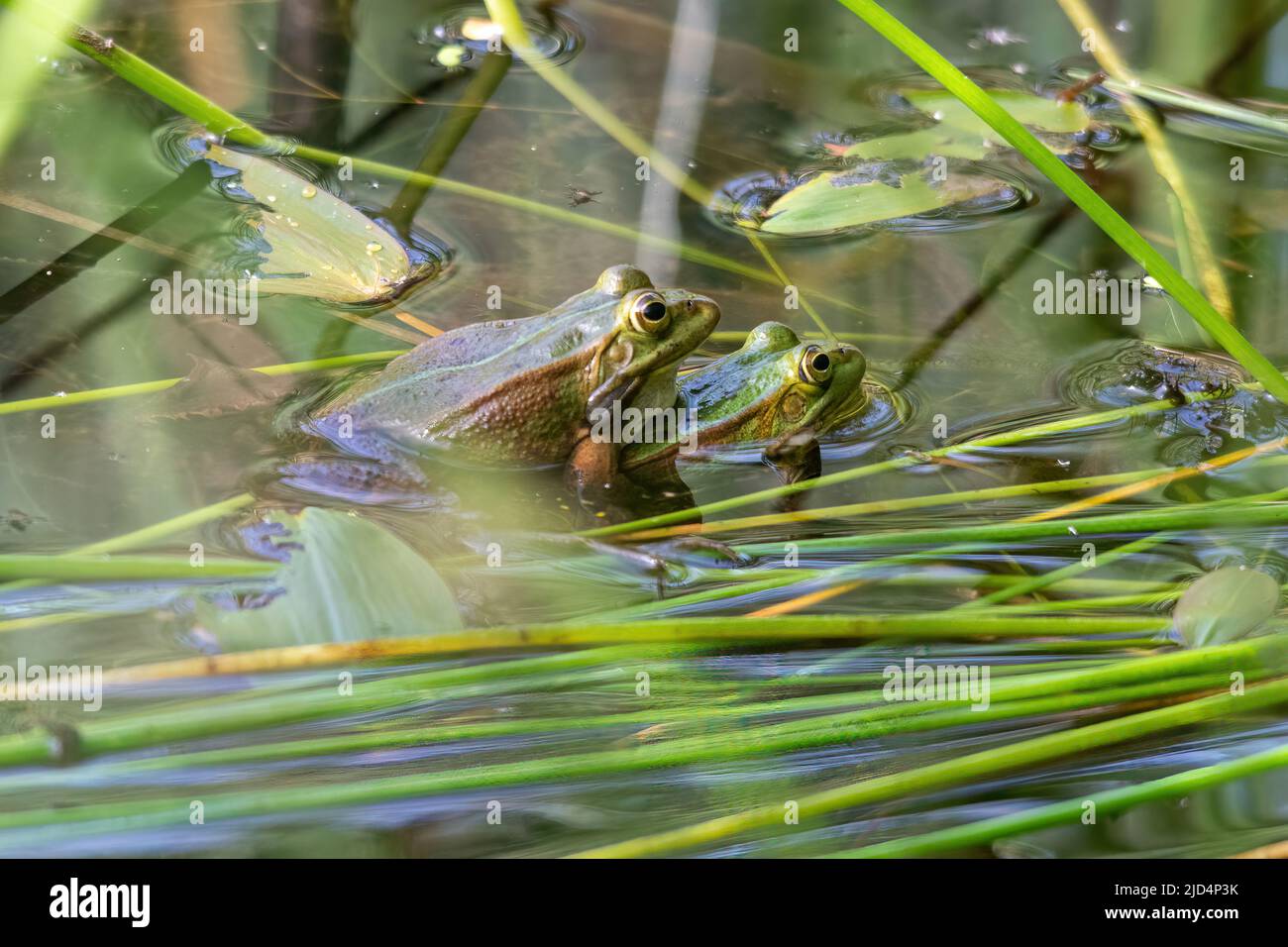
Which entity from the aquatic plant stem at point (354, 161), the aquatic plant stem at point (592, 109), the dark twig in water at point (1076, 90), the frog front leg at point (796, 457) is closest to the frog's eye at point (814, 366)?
the frog front leg at point (796, 457)

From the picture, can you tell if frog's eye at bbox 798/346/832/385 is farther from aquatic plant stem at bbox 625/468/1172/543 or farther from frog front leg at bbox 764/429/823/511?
aquatic plant stem at bbox 625/468/1172/543

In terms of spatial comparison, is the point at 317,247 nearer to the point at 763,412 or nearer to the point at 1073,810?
the point at 763,412

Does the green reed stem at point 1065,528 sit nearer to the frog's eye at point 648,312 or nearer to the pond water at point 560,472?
the pond water at point 560,472

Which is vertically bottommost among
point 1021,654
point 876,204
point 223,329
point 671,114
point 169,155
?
point 1021,654

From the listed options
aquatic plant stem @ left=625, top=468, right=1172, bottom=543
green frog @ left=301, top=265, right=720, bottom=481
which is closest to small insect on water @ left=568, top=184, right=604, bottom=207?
green frog @ left=301, top=265, right=720, bottom=481
